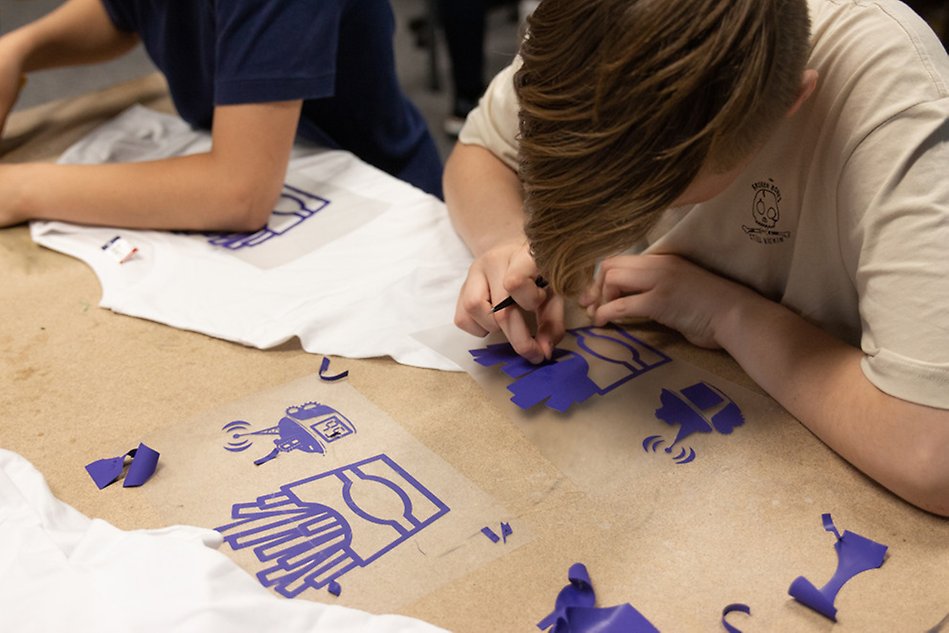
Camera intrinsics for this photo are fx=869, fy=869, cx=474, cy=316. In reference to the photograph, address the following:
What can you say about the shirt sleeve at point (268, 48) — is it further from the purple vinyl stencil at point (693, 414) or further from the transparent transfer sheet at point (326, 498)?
the purple vinyl stencil at point (693, 414)

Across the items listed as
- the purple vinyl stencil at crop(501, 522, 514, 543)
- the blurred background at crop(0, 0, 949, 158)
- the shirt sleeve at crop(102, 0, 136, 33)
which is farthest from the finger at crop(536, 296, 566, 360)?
the blurred background at crop(0, 0, 949, 158)

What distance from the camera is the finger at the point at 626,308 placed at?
0.82 meters

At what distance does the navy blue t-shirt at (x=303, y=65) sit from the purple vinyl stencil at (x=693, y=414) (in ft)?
1.70

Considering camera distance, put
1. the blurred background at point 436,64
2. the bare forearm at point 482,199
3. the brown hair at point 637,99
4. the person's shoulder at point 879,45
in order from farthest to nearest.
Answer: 1. the blurred background at point 436,64
2. the bare forearm at point 482,199
3. the person's shoulder at point 879,45
4. the brown hair at point 637,99

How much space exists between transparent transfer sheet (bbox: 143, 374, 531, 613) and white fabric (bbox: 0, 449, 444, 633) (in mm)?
27

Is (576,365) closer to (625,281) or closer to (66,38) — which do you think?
(625,281)

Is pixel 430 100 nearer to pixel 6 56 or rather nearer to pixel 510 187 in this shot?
pixel 6 56

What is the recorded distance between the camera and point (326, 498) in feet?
2.15

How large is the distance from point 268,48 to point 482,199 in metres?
0.28

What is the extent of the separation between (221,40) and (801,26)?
62 cm

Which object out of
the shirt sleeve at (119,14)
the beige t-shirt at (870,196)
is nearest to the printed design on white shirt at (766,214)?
the beige t-shirt at (870,196)

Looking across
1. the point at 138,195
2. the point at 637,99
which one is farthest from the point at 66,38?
the point at 637,99

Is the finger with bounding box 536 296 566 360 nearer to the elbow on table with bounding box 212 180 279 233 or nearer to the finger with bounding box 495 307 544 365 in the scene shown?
the finger with bounding box 495 307 544 365

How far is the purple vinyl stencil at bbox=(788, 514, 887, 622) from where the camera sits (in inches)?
22.1
